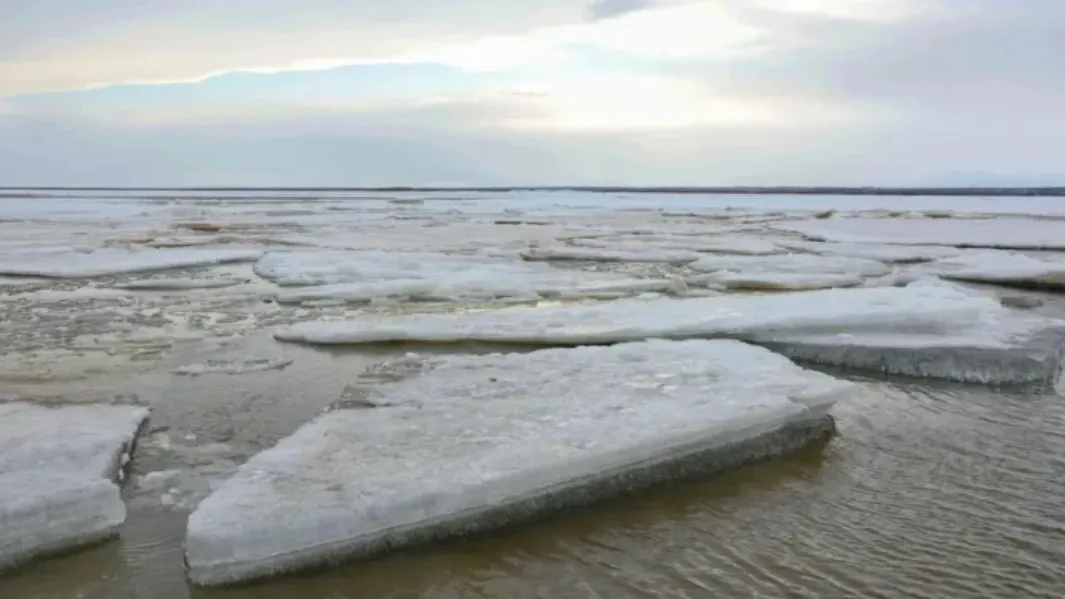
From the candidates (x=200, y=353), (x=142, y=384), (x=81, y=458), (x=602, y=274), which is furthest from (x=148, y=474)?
(x=602, y=274)

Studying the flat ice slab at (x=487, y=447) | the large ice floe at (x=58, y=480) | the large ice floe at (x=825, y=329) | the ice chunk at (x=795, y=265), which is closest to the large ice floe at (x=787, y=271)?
the ice chunk at (x=795, y=265)

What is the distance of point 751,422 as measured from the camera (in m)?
3.88

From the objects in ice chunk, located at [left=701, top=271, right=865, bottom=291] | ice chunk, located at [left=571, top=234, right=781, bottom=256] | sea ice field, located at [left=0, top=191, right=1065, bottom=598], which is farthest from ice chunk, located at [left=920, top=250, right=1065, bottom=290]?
ice chunk, located at [left=571, top=234, right=781, bottom=256]

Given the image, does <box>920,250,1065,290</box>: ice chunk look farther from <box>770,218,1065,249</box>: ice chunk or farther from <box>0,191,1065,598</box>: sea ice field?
<box>770,218,1065,249</box>: ice chunk

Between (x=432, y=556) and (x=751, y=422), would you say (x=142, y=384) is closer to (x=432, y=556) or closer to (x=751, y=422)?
(x=432, y=556)

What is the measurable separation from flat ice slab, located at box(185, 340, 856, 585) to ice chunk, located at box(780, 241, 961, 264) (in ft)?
28.9

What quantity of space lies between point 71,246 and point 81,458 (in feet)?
42.5

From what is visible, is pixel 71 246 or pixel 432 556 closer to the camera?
pixel 432 556

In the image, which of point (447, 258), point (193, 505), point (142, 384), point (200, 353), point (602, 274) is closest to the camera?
point (193, 505)

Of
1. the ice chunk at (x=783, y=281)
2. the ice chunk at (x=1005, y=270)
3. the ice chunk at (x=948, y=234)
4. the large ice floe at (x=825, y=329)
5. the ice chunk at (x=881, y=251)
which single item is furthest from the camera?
the ice chunk at (x=948, y=234)

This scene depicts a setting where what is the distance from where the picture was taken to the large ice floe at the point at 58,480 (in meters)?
2.89

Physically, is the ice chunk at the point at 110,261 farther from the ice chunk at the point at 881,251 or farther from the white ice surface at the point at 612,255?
the ice chunk at the point at 881,251

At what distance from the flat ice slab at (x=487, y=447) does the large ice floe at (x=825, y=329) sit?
0.97 metres

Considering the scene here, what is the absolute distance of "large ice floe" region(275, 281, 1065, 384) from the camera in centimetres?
538
